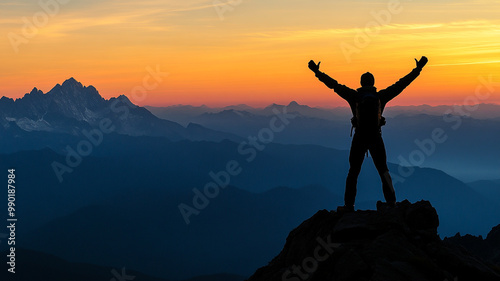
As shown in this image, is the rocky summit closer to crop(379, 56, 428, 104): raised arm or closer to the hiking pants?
the hiking pants

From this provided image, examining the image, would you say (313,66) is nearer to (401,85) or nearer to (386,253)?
(401,85)

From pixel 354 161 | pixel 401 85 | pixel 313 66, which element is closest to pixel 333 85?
pixel 313 66

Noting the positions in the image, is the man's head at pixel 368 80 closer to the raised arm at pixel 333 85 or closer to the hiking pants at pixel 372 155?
the raised arm at pixel 333 85

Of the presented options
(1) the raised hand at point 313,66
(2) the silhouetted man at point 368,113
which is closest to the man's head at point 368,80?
(2) the silhouetted man at point 368,113

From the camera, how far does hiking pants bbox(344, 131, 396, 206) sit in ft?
52.4

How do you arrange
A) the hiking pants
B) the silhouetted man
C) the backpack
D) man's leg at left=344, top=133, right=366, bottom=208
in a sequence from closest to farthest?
the backpack → the silhouetted man → the hiking pants → man's leg at left=344, top=133, right=366, bottom=208

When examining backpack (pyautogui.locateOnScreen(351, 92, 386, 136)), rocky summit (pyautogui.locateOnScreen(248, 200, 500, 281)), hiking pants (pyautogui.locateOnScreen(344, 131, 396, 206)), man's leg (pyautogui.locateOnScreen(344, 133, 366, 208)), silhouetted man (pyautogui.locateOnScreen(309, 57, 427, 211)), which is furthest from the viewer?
man's leg (pyautogui.locateOnScreen(344, 133, 366, 208))

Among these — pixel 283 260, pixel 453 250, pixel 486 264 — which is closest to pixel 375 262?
pixel 453 250

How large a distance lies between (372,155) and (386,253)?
12.5 feet

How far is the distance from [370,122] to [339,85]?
1.64 m

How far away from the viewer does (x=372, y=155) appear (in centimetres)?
1595

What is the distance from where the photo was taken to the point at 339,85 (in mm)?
16312

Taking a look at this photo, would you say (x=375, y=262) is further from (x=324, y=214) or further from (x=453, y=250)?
(x=324, y=214)

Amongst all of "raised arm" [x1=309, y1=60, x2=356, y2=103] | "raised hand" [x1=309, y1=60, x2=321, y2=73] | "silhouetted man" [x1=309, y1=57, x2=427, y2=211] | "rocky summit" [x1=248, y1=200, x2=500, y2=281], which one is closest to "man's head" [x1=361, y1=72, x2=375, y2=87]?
"silhouetted man" [x1=309, y1=57, x2=427, y2=211]
